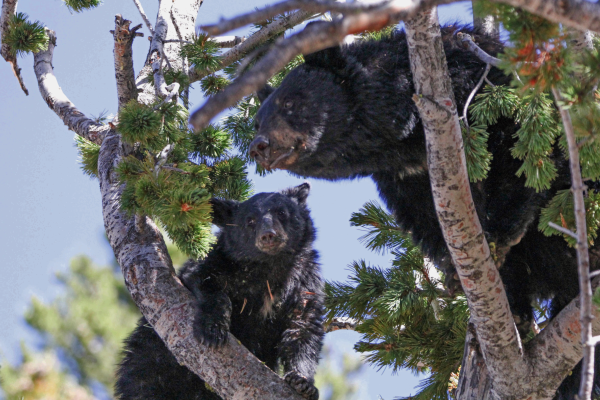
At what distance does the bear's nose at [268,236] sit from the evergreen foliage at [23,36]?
2296mm

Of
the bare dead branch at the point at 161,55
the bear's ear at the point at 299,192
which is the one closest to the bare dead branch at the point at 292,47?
the bare dead branch at the point at 161,55

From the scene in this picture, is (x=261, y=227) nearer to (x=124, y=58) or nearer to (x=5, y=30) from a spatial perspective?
(x=124, y=58)

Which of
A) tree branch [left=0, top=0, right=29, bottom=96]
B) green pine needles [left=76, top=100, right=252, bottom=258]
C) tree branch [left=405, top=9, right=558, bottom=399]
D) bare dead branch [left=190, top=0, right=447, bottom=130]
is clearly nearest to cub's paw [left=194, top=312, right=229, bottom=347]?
green pine needles [left=76, top=100, right=252, bottom=258]

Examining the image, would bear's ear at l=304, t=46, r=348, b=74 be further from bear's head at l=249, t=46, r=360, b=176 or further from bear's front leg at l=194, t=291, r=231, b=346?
bear's front leg at l=194, t=291, r=231, b=346

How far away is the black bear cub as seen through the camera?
414 centimetres

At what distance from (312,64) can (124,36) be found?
1.24 metres

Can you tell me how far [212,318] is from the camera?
3.58 m

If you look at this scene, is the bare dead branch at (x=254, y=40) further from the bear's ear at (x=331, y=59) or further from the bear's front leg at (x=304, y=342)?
the bear's front leg at (x=304, y=342)

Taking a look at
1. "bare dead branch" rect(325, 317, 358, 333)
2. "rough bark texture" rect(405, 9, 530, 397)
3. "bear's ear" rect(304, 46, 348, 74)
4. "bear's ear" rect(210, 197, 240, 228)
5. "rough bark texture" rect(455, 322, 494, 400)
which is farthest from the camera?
"bare dead branch" rect(325, 317, 358, 333)

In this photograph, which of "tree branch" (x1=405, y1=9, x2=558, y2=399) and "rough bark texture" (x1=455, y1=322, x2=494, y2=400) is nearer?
"tree branch" (x1=405, y1=9, x2=558, y2=399)

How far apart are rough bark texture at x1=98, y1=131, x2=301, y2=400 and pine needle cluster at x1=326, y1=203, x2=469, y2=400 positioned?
105 centimetres

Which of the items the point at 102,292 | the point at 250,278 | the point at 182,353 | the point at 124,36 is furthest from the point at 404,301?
the point at 102,292

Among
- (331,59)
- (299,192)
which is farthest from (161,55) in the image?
(299,192)

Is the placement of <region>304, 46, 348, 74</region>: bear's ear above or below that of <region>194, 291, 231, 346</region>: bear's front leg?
above
